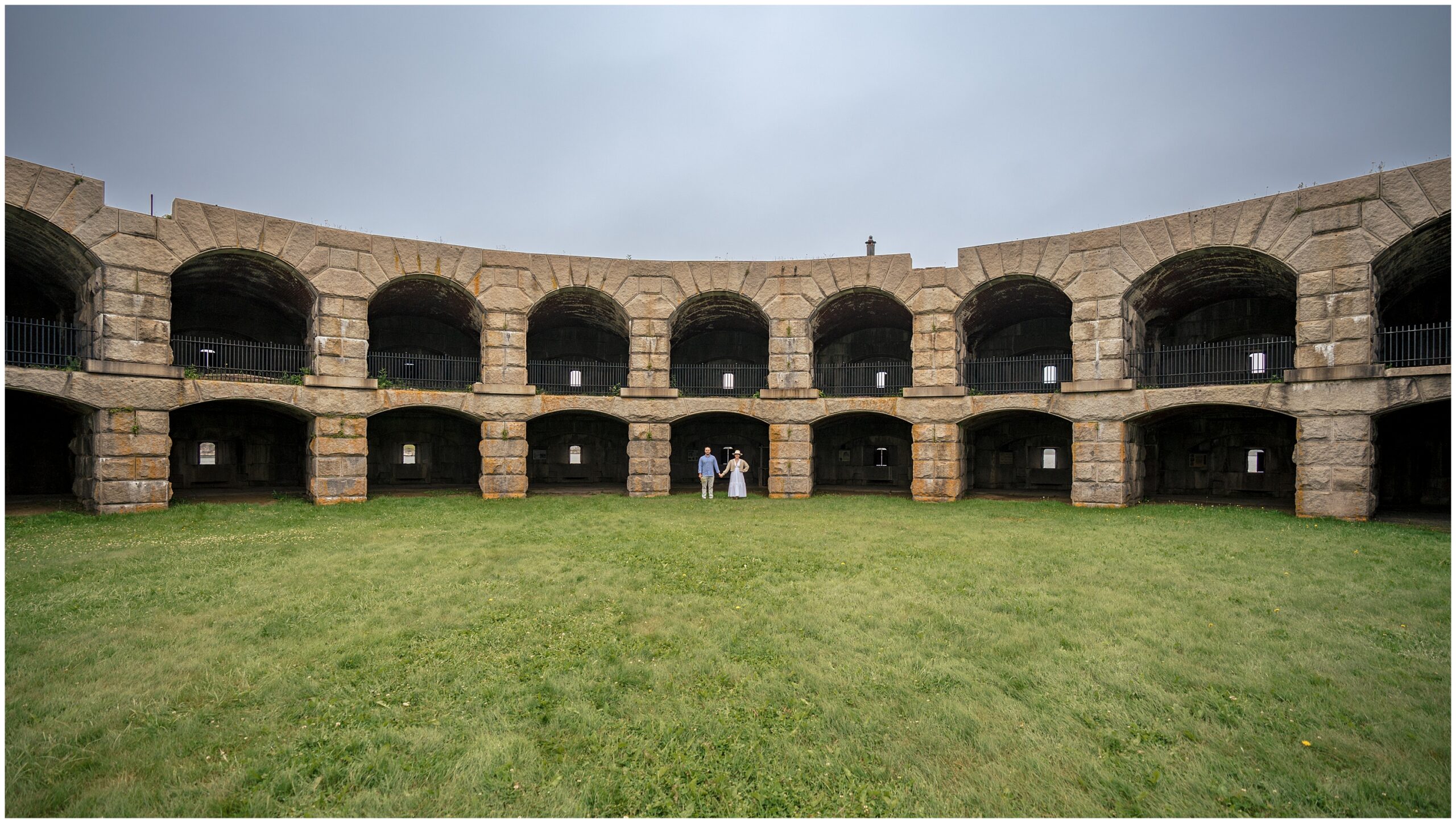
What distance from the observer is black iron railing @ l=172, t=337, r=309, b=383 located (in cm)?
1705

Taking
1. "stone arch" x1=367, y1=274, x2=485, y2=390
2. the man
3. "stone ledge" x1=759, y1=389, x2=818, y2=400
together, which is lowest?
the man

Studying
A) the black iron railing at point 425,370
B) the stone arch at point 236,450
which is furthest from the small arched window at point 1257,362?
the stone arch at point 236,450

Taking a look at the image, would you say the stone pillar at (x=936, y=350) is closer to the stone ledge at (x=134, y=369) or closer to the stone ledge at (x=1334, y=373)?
the stone ledge at (x=1334, y=373)

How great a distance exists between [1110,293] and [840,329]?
30.2ft

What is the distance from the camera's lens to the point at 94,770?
3691mm

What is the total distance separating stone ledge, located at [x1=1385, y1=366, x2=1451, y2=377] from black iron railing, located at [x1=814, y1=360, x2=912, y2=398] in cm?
1223

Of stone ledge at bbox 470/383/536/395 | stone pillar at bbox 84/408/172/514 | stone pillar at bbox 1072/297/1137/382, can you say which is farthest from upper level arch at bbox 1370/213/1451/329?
stone pillar at bbox 84/408/172/514

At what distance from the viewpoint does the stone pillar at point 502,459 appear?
17594 millimetres

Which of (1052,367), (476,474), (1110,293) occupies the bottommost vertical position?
(476,474)

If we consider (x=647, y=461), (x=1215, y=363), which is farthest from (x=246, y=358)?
(x=1215, y=363)

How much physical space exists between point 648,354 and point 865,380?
10048mm

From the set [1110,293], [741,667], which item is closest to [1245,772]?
[741,667]

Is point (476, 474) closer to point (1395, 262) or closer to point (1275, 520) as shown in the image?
point (1275, 520)

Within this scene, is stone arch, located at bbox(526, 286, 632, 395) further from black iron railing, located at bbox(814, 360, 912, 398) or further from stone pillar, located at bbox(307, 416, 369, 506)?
black iron railing, located at bbox(814, 360, 912, 398)
